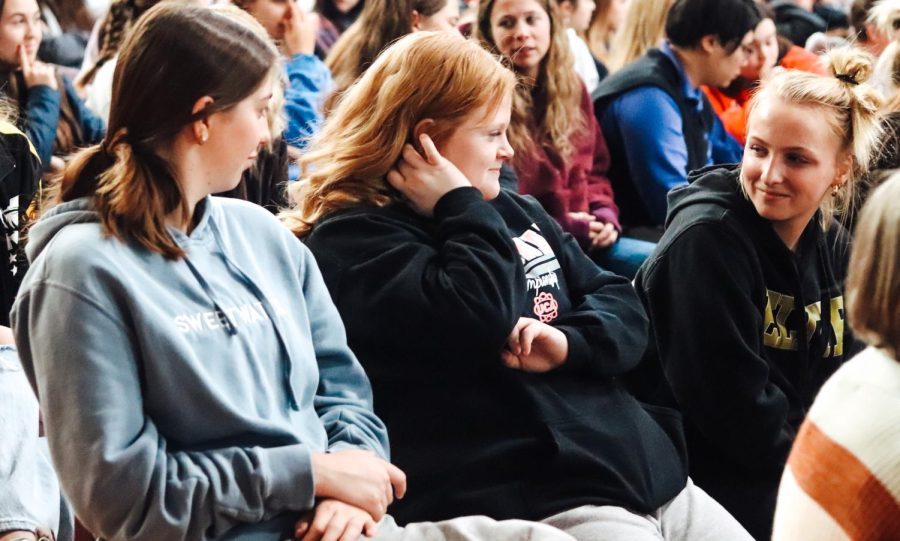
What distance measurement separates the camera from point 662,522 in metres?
1.97

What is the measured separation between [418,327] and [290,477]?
15.8 inches

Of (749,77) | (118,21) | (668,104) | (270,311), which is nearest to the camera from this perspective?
(270,311)

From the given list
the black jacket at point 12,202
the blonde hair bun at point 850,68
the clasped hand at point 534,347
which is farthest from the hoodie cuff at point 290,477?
the blonde hair bun at point 850,68

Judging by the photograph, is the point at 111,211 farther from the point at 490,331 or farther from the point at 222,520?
the point at 490,331

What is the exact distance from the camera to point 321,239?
1.95 meters

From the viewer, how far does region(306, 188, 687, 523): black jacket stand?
1862mm

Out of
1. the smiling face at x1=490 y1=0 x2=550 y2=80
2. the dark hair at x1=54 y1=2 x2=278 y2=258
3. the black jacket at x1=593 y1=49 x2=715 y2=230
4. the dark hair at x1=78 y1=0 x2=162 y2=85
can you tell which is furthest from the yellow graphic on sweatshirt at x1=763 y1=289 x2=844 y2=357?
the dark hair at x1=78 y1=0 x2=162 y2=85

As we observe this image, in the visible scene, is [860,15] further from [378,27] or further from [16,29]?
[16,29]

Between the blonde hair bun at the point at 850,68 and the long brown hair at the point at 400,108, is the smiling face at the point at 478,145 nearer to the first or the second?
the long brown hair at the point at 400,108

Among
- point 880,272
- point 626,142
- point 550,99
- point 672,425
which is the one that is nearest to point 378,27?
point 550,99

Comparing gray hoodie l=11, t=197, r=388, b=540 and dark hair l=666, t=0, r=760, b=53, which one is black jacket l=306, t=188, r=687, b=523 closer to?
gray hoodie l=11, t=197, r=388, b=540

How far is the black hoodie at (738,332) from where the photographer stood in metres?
2.26

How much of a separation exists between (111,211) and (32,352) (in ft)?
0.67

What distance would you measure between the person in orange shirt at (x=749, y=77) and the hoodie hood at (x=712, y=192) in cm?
208
